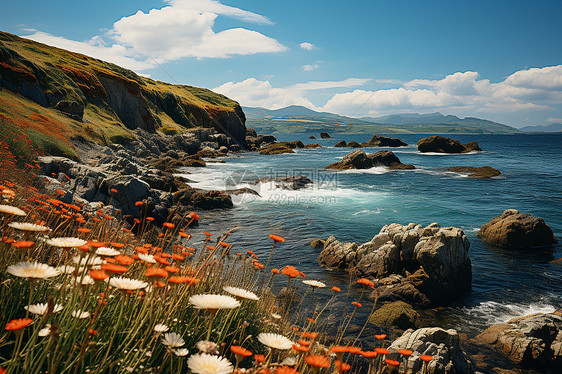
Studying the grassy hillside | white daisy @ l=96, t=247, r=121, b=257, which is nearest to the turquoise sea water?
white daisy @ l=96, t=247, r=121, b=257

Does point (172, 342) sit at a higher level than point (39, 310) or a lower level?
lower

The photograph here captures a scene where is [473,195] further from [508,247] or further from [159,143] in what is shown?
[159,143]

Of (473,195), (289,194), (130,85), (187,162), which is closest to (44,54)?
(130,85)

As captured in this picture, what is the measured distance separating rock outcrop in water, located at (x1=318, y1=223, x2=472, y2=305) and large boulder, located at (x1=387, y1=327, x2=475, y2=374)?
3356 mm

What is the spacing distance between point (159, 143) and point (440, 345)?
48730 millimetres

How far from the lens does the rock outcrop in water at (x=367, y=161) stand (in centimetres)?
4450

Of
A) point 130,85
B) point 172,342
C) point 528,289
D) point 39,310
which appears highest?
point 130,85

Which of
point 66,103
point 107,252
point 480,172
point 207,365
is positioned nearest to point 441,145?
point 480,172

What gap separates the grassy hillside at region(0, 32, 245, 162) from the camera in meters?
21.9

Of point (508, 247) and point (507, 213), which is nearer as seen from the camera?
point (508, 247)

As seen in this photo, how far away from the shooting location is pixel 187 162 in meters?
41.6

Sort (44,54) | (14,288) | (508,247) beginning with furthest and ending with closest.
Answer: (44,54) < (508,247) < (14,288)

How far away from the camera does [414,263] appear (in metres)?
11.7

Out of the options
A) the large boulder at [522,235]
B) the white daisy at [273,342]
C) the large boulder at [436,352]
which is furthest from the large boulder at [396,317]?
the large boulder at [522,235]
